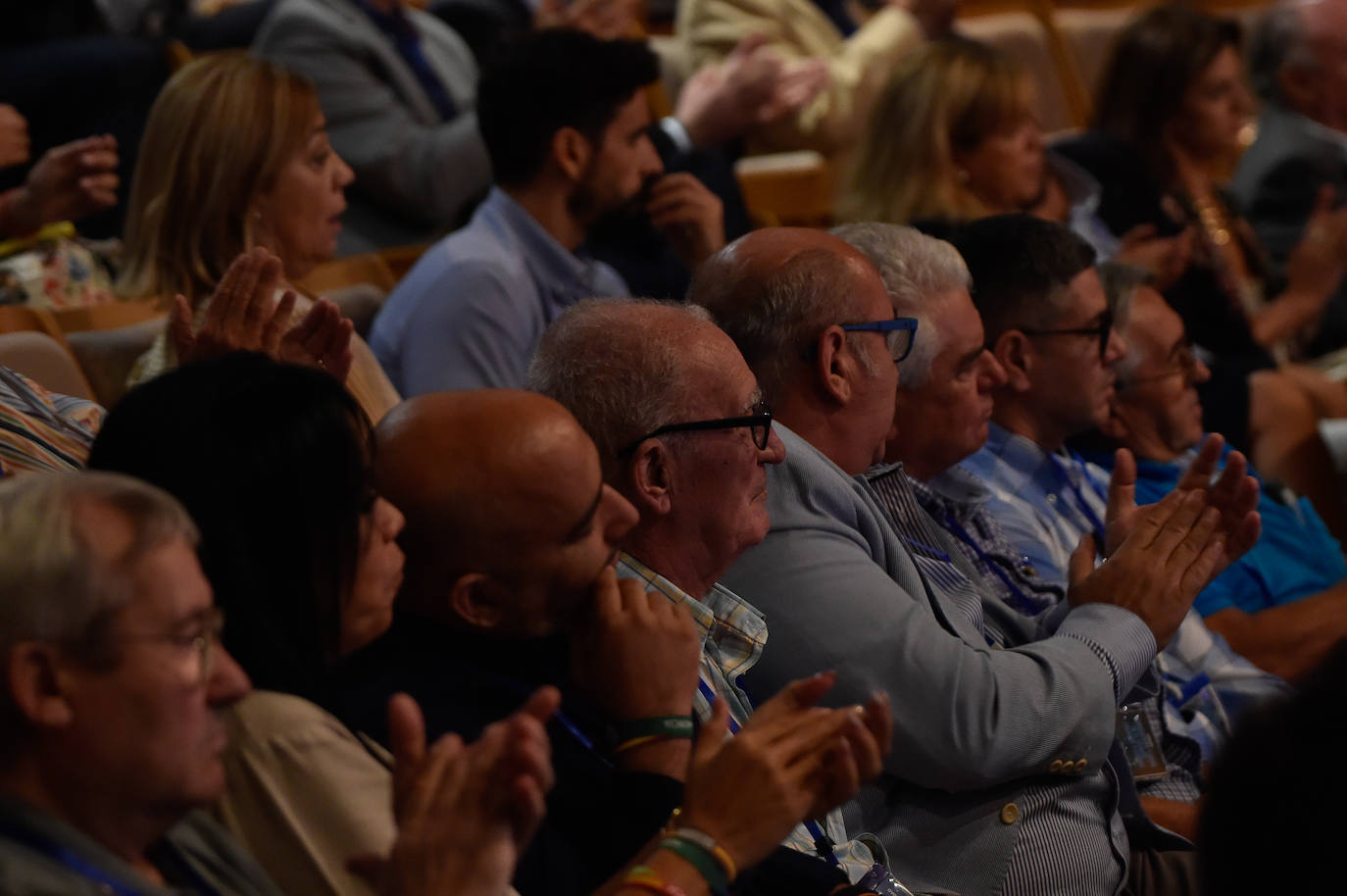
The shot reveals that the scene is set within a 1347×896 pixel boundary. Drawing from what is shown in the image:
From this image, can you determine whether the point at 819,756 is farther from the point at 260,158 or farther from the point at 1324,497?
the point at 1324,497

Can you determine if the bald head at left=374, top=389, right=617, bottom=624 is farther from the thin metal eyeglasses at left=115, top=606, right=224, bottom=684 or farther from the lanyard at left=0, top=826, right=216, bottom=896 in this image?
the lanyard at left=0, top=826, right=216, bottom=896

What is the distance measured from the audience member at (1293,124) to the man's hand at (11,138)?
335 centimetres

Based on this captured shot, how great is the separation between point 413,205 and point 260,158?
908 mm

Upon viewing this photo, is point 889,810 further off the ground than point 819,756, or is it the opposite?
point 819,756

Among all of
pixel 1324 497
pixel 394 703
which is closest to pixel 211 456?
pixel 394 703

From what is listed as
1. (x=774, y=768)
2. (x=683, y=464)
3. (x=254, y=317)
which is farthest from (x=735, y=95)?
(x=774, y=768)

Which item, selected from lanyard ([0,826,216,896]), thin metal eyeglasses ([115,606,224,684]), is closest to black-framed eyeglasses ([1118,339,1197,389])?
thin metal eyeglasses ([115,606,224,684])

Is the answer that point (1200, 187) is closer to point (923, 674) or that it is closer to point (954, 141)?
point (954, 141)

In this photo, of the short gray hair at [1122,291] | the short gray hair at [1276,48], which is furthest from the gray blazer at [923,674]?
the short gray hair at [1276,48]

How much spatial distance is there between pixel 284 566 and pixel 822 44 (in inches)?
140

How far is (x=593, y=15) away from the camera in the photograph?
3.79 m

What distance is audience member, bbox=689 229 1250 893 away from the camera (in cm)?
169

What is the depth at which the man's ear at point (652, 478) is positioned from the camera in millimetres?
1646

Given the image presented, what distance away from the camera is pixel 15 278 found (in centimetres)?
252
